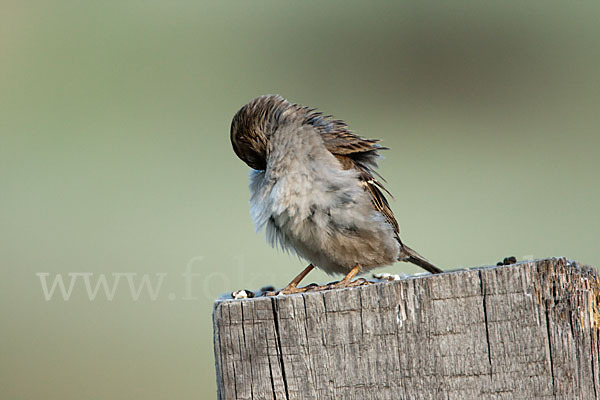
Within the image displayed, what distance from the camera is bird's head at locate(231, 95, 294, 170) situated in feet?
15.0

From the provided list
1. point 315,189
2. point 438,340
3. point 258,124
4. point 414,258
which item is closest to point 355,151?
point 315,189

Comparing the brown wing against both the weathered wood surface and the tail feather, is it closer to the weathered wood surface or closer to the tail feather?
the tail feather

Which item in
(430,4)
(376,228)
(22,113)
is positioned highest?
(430,4)

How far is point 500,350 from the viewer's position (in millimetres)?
2439

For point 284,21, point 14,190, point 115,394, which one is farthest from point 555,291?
point 284,21

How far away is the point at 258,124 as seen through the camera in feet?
15.1

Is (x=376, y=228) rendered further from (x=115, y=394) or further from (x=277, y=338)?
(x=115, y=394)

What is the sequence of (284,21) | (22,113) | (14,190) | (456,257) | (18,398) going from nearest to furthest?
(18,398)
(456,257)
(14,190)
(22,113)
(284,21)

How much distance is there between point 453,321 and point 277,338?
636mm

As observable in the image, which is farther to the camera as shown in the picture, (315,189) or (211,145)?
(211,145)

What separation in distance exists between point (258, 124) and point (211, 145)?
9.60 m

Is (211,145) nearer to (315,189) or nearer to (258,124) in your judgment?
(258,124)

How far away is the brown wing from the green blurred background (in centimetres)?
393

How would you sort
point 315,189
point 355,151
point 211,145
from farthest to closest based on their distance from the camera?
point 211,145 → point 355,151 → point 315,189
